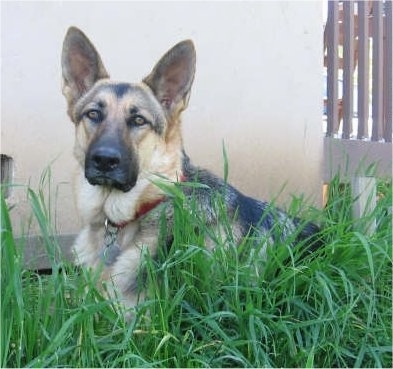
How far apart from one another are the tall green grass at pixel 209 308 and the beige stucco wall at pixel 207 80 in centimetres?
149

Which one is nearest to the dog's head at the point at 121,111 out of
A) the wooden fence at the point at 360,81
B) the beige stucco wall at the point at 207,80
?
the beige stucco wall at the point at 207,80

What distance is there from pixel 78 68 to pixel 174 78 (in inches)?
18.5

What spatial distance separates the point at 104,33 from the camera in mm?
4105

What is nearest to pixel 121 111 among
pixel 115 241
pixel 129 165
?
pixel 129 165

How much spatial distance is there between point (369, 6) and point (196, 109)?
1.97m

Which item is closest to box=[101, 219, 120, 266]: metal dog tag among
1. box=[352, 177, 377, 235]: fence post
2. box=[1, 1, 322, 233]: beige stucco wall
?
box=[1, 1, 322, 233]: beige stucco wall

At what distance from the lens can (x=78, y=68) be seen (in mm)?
3156

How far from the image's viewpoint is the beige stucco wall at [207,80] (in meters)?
3.94

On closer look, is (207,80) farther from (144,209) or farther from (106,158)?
(106,158)

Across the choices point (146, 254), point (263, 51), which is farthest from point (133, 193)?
point (263, 51)

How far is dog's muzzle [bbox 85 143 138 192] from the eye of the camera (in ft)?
Result: 9.02

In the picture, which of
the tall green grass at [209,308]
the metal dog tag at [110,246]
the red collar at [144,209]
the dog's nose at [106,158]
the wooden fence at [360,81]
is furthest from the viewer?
the wooden fence at [360,81]

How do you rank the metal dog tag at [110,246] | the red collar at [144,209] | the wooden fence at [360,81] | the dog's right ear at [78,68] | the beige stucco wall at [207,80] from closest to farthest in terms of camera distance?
the metal dog tag at [110,246] → the red collar at [144,209] → the dog's right ear at [78,68] → the beige stucco wall at [207,80] → the wooden fence at [360,81]

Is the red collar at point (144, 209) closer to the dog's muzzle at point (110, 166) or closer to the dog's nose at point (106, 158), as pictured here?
the dog's muzzle at point (110, 166)
